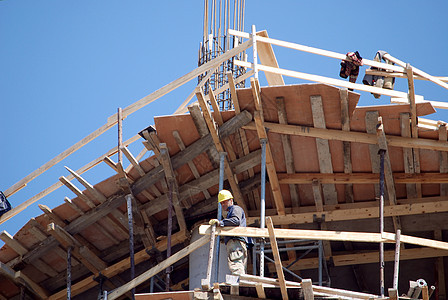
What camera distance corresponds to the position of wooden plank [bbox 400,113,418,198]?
15.9 meters

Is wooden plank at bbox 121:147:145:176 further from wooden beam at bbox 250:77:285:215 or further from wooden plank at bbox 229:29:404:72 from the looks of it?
wooden plank at bbox 229:29:404:72

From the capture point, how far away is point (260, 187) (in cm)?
1822

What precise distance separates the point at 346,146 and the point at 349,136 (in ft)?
2.15

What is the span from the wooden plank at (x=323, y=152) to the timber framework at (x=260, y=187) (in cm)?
2

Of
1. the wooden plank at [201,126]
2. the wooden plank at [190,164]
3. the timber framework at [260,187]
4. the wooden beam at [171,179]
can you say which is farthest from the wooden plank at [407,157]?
the wooden beam at [171,179]

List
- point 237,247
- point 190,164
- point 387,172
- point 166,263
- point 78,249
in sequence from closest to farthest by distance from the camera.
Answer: point 166,263, point 237,247, point 387,172, point 190,164, point 78,249

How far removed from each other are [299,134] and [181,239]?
402 cm

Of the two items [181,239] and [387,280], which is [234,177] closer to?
[181,239]

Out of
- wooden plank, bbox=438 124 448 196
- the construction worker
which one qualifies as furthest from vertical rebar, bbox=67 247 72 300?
wooden plank, bbox=438 124 448 196

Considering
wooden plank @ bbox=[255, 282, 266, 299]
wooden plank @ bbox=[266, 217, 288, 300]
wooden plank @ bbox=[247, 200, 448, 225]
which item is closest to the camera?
wooden plank @ bbox=[266, 217, 288, 300]

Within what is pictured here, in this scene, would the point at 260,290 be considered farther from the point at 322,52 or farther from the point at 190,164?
the point at 322,52

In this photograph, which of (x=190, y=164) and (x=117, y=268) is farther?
(x=117, y=268)

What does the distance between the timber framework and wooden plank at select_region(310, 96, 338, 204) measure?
24 mm

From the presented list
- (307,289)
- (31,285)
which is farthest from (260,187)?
(31,285)
